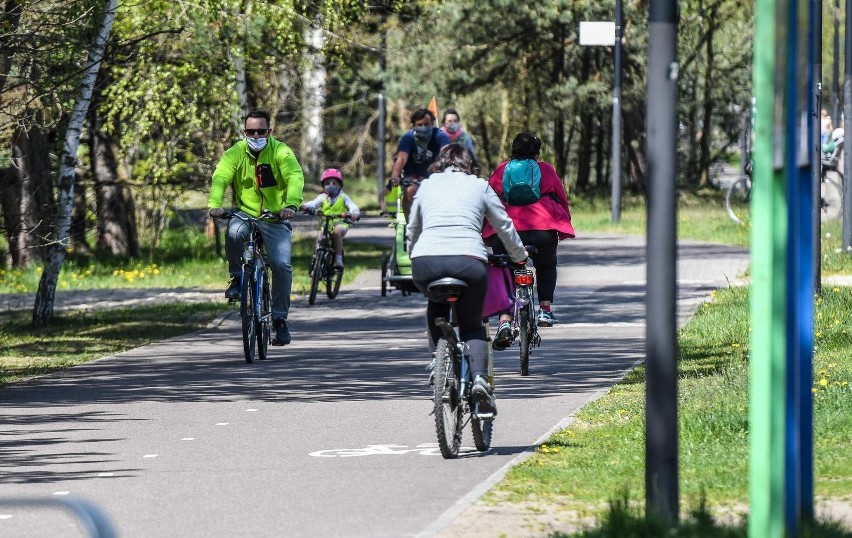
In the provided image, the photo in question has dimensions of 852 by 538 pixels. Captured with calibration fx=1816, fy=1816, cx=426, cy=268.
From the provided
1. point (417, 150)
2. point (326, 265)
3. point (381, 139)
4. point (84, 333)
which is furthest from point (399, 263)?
point (381, 139)

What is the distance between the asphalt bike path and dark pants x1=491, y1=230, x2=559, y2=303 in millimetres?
581

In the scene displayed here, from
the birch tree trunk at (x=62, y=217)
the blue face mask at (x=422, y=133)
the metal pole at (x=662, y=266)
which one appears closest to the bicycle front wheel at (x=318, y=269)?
the blue face mask at (x=422, y=133)

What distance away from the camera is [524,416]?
35.9 ft

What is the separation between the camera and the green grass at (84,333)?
588 inches

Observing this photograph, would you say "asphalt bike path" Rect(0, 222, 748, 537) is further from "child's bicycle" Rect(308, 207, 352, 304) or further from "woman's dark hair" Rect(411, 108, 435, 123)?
"woman's dark hair" Rect(411, 108, 435, 123)

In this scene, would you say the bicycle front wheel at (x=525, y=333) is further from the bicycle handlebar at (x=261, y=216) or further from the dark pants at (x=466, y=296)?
the dark pants at (x=466, y=296)

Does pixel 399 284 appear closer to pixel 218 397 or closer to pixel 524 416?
pixel 218 397

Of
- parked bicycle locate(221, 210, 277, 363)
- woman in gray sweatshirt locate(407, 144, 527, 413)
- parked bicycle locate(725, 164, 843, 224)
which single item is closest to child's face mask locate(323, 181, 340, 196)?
parked bicycle locate(221, 210, 277, 363)

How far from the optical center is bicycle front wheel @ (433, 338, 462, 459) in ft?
29.6

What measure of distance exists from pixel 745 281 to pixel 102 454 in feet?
39.5

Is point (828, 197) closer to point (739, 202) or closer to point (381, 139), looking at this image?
point (739, 202)

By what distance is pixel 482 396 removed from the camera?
9.23 meters

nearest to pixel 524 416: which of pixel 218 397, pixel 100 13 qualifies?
pixel 218 397

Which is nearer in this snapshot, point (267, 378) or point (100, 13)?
point (267, 378)
